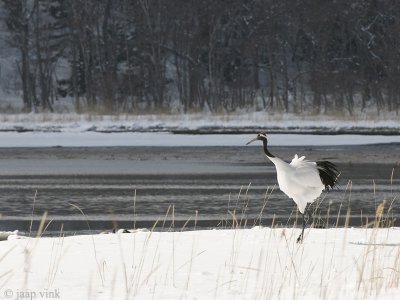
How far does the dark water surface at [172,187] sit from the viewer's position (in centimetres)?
1374

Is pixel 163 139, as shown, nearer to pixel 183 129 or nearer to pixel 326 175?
pixel 183 129

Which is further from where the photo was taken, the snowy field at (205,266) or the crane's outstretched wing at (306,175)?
the crane's outstretched wing at (306,175)

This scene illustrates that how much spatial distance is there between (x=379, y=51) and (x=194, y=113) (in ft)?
38.7

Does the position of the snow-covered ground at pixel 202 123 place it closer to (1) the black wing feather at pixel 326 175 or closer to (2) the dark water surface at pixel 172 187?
(2) the dark water surface at pixel 172 187

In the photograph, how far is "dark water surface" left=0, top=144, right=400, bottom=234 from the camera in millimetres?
13742

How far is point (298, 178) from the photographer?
10.2 meters

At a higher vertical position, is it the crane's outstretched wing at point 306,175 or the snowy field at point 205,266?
the crane's outstretched wing at point 306,175

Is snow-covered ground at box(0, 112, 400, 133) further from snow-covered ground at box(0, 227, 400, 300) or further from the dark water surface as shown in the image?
snow-covered ground at box(0, 227, 400, 300)

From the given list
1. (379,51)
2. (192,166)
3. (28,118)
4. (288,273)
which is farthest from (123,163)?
(379,51)

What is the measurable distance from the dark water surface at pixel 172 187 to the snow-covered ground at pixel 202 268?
0.38m
